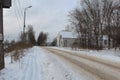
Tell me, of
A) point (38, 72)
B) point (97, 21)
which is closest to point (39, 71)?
point (38, 72)

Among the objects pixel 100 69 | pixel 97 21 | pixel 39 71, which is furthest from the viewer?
pixel 97 21

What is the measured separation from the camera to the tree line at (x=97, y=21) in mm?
45781

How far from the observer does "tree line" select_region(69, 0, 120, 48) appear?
45781mm

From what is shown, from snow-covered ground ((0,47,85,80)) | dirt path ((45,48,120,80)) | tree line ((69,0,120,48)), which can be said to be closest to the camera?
snow-covered ground ((0,47,85,80))

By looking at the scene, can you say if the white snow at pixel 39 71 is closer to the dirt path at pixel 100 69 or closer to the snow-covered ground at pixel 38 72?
the snow-covered ground at pixel 38 72

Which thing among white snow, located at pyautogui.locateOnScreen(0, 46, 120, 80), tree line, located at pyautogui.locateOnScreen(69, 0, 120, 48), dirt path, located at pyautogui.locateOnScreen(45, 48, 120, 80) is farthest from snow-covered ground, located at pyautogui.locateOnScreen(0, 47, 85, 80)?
tree line, located at pyautogui.locateOnScreen(69, 0, 120, 48)

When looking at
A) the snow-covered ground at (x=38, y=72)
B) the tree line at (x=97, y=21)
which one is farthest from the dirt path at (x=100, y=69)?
the tree line at (x=97, y=21)

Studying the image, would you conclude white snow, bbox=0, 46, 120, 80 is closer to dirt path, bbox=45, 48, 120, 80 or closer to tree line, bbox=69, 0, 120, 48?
dirt path, bbox=45, 48, 120, 80

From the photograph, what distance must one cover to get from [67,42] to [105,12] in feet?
226

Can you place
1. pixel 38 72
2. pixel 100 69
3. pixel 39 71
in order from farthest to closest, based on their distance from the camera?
pixel 100 69
pixel 39 71
pixel 38 72

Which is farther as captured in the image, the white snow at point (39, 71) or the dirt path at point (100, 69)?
the dirt path at point (100, 69)

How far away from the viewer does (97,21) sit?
51.2 meters

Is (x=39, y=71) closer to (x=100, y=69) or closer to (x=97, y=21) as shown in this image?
(x=100, y=69)

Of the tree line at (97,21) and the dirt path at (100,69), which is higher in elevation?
the tree line at (97,21)
